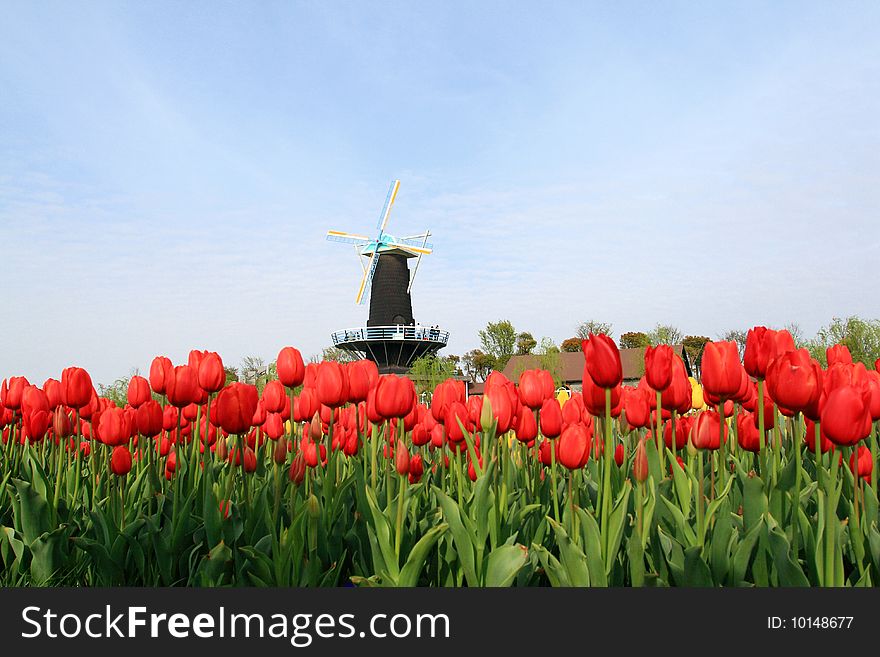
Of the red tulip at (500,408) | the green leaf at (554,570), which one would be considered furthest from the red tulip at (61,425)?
the green leaf at (554,570)

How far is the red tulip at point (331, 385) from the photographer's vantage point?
9.28ft

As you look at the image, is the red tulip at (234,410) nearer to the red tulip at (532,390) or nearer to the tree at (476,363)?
the red tulip at (532,390)

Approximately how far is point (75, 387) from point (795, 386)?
10.9ft

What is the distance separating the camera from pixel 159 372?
2.98 m

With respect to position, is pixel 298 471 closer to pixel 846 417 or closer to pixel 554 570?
pixel 554 570

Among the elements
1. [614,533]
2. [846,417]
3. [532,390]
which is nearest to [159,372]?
[532,390]

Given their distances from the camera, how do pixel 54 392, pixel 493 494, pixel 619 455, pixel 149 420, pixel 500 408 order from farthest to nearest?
pixel 54 392 → pixel 619 455 → pixel 149 420 → pixel 500 408 → pixel 493 494

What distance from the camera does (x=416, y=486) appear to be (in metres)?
2.79

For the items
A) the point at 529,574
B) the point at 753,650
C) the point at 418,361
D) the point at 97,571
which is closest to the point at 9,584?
the point at 97,571

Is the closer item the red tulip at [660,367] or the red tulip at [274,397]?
the red tulip at [660,367]

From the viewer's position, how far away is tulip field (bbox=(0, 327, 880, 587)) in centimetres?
200

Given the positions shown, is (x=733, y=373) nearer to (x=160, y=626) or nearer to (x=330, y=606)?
(x=330, y=606)

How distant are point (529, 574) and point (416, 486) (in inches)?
30.3

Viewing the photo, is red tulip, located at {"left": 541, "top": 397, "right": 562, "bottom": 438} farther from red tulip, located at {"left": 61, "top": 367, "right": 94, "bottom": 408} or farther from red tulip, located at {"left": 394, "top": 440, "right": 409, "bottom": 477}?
red tulip, located at {"left": 61, "top": 367, "right": 94, "bottom": 408}
